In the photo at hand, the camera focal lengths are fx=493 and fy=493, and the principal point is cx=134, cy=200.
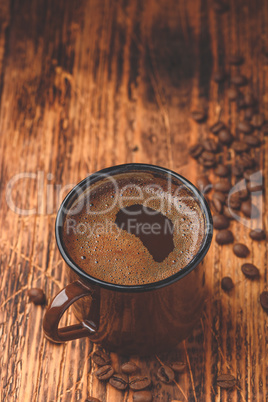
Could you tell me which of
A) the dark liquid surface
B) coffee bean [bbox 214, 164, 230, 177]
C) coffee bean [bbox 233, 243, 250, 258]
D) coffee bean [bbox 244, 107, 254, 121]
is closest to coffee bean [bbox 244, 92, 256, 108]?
coffee bean [bbox 244, 107, 254, 121]

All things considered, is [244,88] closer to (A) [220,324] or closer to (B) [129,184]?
(B) [129,184]

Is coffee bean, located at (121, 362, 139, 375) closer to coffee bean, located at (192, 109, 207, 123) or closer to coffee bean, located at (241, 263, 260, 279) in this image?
coffee bean, located at (241, 263, 260, 279)


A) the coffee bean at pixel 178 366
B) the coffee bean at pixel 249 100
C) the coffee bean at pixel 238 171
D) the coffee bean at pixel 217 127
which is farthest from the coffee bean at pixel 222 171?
the coffee bean at pixel 178 366

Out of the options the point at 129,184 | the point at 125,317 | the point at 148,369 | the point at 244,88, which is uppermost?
the point at 244,88

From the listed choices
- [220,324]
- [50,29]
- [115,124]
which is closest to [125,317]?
[220,324]

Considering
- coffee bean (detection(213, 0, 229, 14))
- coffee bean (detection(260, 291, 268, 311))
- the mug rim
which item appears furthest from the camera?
coffee bean (detection(213, 0, 229, 14))

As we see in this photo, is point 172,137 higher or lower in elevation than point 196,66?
lower

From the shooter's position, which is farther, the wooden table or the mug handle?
the wooden table

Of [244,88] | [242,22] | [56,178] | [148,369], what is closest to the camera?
[148,369]
